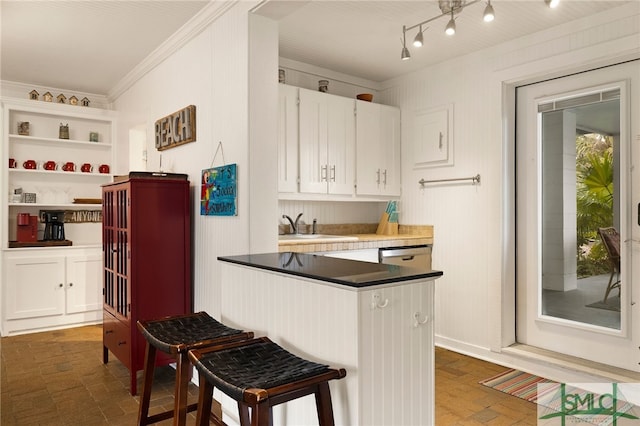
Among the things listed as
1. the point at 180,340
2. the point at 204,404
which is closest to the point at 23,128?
the point at 180,340

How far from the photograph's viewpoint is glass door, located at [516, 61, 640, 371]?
3113 mm

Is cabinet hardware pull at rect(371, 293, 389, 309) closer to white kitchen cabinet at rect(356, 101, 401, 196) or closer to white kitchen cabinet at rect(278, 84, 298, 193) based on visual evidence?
white kitchen cabinet at rect(278, 84, 298, 193)

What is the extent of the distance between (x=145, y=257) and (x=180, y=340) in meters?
1.34

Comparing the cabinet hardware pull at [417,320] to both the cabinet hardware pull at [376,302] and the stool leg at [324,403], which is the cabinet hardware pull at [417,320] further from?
the stool leg at [324,403]

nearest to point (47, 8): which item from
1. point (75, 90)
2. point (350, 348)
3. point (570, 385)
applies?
point (75, 90)

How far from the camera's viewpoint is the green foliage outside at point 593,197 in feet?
10.6

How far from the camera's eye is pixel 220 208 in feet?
9.73

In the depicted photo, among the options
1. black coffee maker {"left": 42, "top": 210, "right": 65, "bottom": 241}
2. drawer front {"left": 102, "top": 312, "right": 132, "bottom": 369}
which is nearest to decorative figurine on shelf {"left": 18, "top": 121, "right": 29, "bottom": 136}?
black coffee maker {"left": 42, "top": 210, "right": 65, "bottom": 241}

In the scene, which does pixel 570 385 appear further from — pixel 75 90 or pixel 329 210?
pixel 75 90

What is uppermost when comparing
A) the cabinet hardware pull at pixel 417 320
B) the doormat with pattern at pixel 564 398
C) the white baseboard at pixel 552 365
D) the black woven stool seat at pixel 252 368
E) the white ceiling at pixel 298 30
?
the white ceiling at pixel 298 30

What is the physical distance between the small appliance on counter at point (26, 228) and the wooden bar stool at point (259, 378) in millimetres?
3749

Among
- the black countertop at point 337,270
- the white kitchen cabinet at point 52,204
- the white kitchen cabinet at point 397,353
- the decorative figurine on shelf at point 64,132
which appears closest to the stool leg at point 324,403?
the white kitchen cabinet at point 397,353

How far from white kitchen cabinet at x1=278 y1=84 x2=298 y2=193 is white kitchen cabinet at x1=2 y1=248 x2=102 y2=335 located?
239 centimetres

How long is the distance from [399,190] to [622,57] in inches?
83.7
